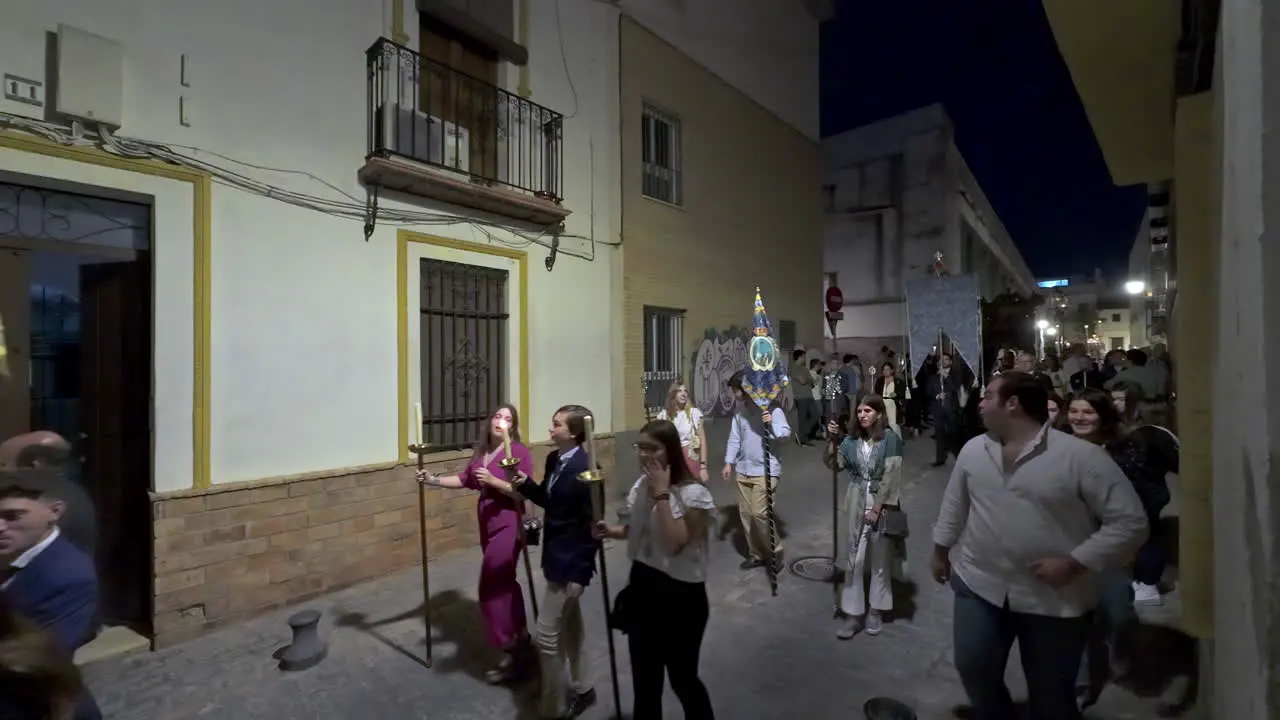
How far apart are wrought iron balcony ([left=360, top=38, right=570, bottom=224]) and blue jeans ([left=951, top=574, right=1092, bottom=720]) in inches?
238

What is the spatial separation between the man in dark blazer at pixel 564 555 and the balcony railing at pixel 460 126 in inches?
166

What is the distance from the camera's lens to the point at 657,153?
35.6 feet

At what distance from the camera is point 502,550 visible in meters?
4.30

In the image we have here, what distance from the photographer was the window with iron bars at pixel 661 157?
10.6 metres

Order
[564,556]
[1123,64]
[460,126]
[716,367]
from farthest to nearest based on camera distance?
[716,367]
[460,126]
[1123,64]
[564,556]

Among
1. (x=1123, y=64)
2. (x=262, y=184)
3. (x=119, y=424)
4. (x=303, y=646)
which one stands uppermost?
(x=1123, y=64)

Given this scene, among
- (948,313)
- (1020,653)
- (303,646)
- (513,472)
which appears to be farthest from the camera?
(948,313)

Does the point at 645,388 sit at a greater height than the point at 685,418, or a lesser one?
greater

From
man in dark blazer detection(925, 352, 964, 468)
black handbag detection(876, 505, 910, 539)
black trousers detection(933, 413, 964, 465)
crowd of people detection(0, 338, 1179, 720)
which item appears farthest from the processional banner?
black handbag detection(876, 505, 910, 539)

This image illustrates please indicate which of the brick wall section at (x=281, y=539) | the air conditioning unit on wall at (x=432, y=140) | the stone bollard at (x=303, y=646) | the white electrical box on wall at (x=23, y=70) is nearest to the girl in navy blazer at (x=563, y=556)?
the stone bollard at (x=303, y=646)

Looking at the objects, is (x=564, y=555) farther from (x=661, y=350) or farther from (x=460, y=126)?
(x=661, y=350)

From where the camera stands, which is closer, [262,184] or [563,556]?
[563,556]

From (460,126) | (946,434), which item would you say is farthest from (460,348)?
(946,434)

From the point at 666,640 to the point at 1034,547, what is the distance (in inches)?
64.0
